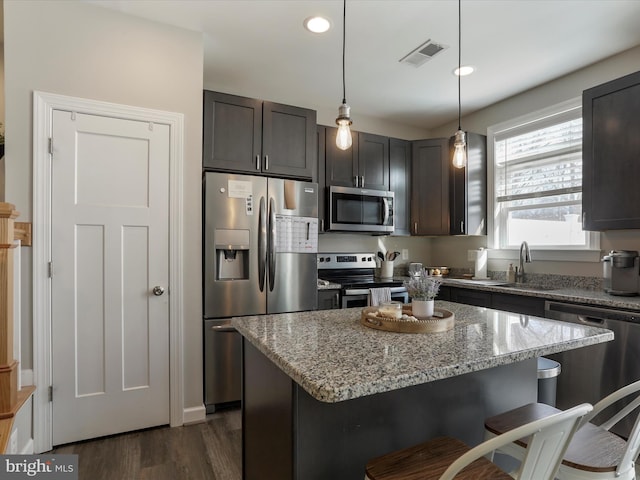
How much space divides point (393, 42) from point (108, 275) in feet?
8.58

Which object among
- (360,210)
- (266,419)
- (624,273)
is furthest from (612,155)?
(266,419)

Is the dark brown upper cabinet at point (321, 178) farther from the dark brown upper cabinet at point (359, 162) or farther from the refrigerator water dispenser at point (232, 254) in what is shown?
Result: the refrigerator water dispenser at point (232, 254)

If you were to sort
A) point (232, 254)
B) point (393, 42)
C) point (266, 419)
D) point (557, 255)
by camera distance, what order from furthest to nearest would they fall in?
point (557, 255) < point (232, 254) < point (393, 42) < point (266, 419)

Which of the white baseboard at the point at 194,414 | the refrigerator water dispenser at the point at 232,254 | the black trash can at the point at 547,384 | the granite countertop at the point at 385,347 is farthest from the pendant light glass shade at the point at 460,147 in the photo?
the white baseboard at the point at 194,414

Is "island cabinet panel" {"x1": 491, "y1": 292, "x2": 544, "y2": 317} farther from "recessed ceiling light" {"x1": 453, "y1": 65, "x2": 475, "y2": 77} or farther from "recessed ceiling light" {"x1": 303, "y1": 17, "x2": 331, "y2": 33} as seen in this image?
"recessed ceiling light" {"x1": 303, "y1": 17, "x2": 331, "y2": 33}

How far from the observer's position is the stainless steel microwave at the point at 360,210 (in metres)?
3.62

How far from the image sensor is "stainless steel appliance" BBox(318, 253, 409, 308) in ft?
11.1

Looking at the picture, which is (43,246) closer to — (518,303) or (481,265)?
(518,303)

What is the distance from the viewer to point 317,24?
248 centimetres

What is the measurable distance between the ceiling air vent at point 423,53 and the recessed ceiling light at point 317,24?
75 centimetres

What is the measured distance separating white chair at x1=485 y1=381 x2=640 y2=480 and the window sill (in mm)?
2101

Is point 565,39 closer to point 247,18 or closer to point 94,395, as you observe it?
point 247,18

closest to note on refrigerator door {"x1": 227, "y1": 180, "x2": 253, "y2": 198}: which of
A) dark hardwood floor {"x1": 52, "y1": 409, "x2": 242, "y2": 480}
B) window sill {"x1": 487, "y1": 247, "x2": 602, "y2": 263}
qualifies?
dark hardwood floor {"x1": 52, "y1": 409, "x2": 242, "y2": 480}

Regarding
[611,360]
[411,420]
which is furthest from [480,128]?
[411,420]
